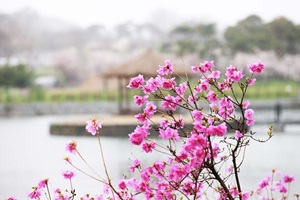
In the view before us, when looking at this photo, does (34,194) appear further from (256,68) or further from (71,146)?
(256,68)

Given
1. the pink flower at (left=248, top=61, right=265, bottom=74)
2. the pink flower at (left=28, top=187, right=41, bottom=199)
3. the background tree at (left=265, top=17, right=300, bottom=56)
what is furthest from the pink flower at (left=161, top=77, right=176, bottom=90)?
the background tree at (left=265, top=17, right=300, bottom=56)

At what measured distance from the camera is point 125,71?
1411 cm

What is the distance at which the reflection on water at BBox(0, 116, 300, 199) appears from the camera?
6.33 metres

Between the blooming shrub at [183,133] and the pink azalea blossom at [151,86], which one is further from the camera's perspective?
the pink azalea blossom at [151,86]

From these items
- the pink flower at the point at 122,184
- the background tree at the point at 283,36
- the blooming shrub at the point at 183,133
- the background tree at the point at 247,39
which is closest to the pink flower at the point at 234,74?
the blooming shrub at the point at 183,133

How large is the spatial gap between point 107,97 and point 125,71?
14.3 m

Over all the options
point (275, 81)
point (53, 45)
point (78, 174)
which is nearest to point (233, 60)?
point (275, 81)

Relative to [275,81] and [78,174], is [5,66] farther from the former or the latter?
[78,174]

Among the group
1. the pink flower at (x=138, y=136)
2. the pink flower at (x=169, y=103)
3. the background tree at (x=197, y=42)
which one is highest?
the background tree at (x=197, y=42)

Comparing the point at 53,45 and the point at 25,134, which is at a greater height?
the point at 53,45


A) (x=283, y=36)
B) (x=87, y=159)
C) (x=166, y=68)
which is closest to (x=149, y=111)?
(x=166, y=68)

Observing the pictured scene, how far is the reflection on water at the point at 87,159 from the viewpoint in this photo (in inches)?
249

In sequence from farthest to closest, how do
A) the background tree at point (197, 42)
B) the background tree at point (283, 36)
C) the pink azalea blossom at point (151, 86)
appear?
the background tree at point (283, 36)
the background tree at point (197, 42)
the pink azalea blossom at point (151, 86)

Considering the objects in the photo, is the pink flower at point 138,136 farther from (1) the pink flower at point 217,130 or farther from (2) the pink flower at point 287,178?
(2) the pink flower at point 287,178
